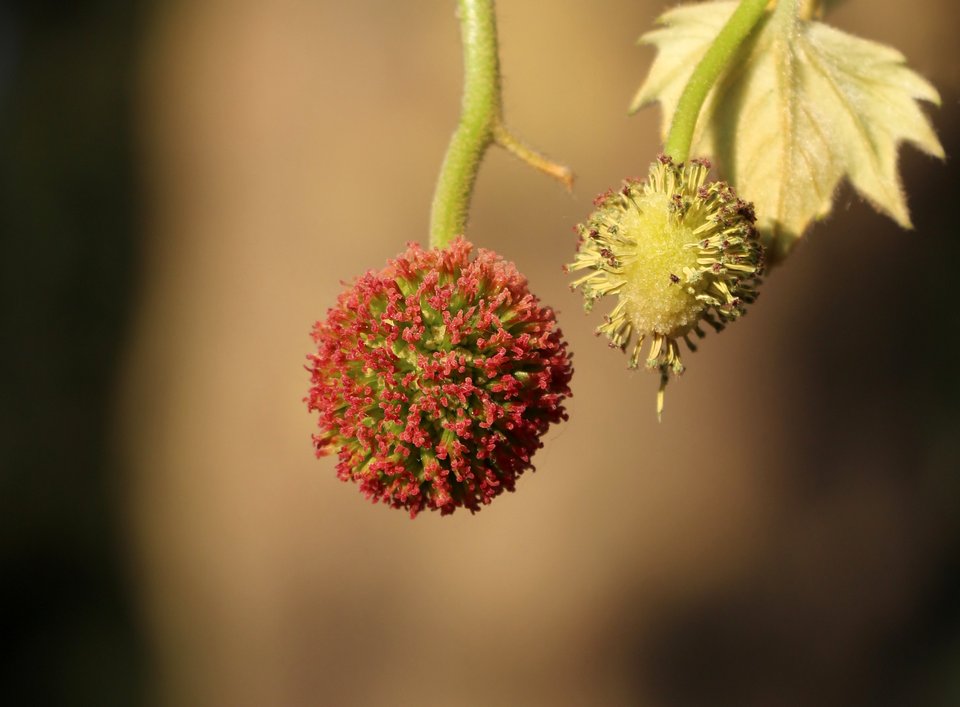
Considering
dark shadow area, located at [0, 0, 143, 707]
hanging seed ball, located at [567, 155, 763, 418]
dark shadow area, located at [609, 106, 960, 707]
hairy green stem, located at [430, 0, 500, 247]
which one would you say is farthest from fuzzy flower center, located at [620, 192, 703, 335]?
dark shadow area, located at [0, 0, 143, 707]

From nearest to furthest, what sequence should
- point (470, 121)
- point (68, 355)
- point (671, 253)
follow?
point (671, 253) < point (470, 121) < point (68, 355)

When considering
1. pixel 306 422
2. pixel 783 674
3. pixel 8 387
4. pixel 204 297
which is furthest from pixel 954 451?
pixel 8 387

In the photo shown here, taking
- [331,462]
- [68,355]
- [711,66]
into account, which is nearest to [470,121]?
[711,66]

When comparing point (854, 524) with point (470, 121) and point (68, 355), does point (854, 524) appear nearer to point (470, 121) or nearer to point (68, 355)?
point (470, 121)

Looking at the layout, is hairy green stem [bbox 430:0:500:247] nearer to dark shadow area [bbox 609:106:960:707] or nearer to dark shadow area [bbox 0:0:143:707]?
dark shadow area [bbox 609:106:960:707]

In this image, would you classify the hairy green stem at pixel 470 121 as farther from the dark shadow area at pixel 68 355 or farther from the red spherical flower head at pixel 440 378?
the dark shadow area at pixel 68 355

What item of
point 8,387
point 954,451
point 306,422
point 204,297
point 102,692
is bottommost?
point 102,692

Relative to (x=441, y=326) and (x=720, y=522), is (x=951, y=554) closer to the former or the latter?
(x=720, y=522)
